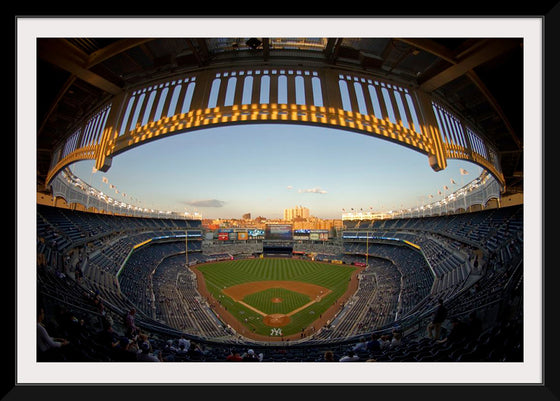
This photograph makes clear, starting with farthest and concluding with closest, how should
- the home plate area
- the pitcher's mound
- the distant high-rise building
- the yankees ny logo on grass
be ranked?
A: the distant high-rise building → the home plate area → the pitcher's mound → the yankees ny logo on grass

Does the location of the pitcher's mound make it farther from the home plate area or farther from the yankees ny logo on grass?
the yankees ny logo on grass

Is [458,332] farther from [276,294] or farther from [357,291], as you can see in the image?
[276,294]

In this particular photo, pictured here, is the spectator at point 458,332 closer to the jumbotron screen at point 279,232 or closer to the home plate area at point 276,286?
the home plate area at point 276,286

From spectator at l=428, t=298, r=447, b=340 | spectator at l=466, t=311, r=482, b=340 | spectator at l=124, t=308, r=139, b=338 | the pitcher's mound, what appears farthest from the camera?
the pitcher's mound

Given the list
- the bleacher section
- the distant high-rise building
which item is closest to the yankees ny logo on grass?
the bleacher section

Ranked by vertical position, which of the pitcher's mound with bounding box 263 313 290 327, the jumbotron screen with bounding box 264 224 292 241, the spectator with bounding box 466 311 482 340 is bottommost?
the pitcher's mound with bounding box 263 313 290 327

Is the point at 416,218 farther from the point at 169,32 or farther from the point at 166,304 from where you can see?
the point at 169,32
